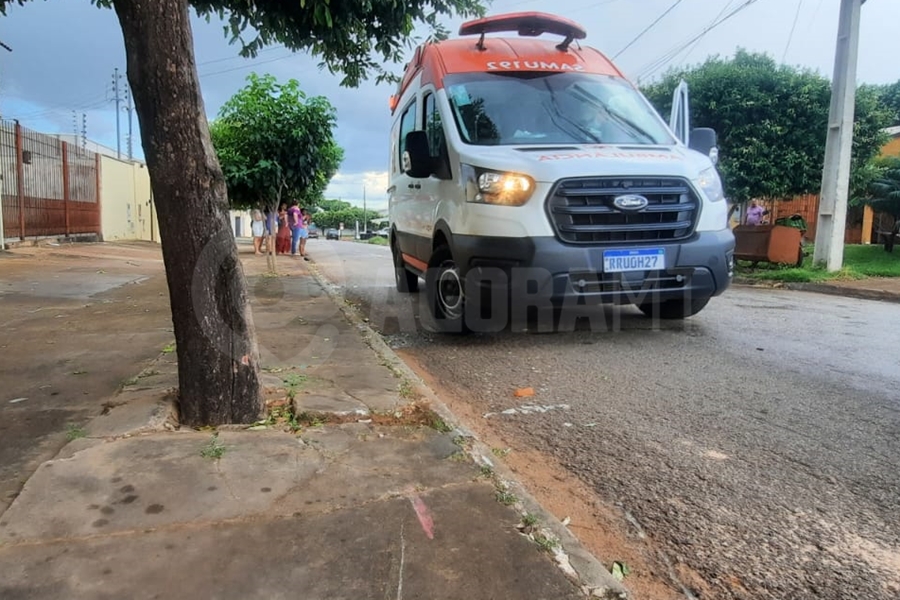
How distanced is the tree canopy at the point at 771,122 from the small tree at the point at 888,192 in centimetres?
99

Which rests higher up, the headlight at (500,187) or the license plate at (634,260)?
the headlight at (500,187)

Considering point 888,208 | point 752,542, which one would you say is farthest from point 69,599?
point 888,208

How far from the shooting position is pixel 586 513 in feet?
7.52

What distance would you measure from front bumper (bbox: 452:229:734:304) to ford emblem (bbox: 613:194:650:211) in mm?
277

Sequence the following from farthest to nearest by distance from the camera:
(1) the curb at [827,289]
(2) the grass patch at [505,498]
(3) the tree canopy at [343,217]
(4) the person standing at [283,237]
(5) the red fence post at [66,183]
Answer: (3) the tree canopy at [343,217] < (4) the person standing at [283,237] < (5) the red fence post at [66,183] < (1) the curb at [827,289] < (2) the grass patch at [505,498]

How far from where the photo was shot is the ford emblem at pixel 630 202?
4.46 meters

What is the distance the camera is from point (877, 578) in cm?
187

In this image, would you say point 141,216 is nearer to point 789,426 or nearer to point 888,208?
point 888,208

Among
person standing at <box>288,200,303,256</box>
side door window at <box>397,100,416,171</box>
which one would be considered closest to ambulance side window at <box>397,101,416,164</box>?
side door window at <box>397,100,416,171</box>

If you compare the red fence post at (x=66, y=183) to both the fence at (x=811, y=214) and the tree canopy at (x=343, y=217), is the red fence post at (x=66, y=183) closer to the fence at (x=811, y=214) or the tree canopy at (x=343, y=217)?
the fence at (x=811, y=214)

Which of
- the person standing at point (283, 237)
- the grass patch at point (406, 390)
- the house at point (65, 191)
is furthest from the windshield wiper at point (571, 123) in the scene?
the person standing at point (283, 237)

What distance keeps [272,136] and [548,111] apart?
670 centimetres

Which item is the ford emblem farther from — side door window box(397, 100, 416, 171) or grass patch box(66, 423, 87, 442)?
grass patch box(66, 423, 87, 442)

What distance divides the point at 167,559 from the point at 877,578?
2.07 metres
